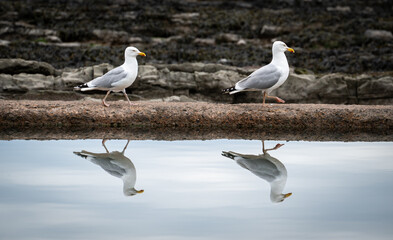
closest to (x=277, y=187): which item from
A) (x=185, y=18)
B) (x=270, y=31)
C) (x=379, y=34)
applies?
(x=379, y=34)

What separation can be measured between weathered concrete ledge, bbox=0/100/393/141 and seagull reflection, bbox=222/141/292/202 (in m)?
1.79

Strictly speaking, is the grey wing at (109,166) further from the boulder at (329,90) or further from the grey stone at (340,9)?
the grey stone at (340,9)

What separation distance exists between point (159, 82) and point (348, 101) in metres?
4.12

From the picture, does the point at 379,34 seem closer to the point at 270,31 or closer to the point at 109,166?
the point at 270,31

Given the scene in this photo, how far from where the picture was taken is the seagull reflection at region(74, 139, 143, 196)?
407 cm

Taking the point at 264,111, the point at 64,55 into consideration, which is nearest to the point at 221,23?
the point at 64,55

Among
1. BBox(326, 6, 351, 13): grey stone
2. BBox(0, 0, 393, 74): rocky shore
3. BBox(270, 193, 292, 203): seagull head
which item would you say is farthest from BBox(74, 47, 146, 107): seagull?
BBox(326, 6, 351, 13): grey stone

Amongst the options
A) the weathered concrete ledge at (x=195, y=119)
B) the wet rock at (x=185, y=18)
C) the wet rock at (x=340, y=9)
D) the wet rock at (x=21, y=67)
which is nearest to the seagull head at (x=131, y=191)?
the weathered concrete ledge at (x=195, y=119)

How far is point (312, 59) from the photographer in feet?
51.7

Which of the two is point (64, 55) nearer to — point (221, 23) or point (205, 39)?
point (205, 39)

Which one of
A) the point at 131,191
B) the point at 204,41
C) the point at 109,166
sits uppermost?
the point at 204,41

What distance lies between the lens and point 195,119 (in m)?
7.66

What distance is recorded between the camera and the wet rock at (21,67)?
38.7 feet

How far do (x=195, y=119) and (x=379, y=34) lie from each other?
1250 centimetres
